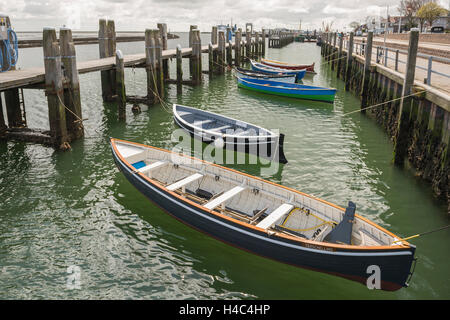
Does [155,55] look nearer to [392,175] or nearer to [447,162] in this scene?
[392,175]

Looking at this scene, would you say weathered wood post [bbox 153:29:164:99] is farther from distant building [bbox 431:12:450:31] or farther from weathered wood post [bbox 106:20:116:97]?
distant building [bbox 431:12:450:31]

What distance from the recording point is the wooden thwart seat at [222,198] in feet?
29.4

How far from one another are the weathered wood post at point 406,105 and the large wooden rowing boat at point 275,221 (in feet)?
19.9

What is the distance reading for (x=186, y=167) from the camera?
37.9 feet

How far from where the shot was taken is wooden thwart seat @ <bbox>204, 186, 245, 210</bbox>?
8.97 m

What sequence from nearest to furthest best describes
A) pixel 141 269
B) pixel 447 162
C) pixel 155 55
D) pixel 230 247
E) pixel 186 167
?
1. pixel 141 269
2. pixel 230 247
3. pixel 447 162
4. pixel 186 167
5. pixel 155 55

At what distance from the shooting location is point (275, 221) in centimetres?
834

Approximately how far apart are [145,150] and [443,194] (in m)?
9.44

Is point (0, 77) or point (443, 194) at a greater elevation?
point (0, 77)

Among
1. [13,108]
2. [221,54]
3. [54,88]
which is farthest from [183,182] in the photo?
[221,54]

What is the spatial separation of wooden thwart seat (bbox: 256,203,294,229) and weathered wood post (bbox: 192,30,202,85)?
22.3 metres

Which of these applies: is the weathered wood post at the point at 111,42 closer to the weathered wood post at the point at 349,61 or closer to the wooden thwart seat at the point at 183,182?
the wooden thwart seat at the point at 183,182

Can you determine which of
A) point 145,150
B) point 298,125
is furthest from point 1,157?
point 298,125

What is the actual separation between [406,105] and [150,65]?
14.8m
